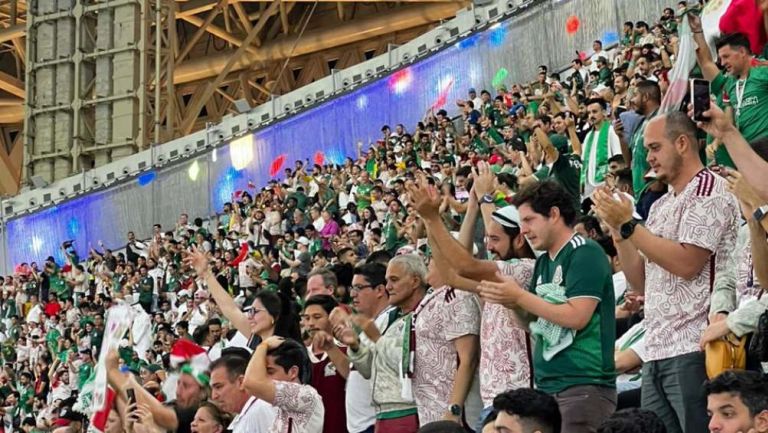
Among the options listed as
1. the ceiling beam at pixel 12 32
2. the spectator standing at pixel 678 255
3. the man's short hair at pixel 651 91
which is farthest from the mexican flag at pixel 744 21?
the ceiling beam at pixel 12 32

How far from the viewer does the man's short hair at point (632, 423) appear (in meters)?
4.50

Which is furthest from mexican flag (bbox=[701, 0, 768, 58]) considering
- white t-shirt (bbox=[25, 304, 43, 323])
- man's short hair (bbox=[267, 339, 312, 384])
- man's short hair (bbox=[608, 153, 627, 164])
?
white t-shirt (bbox=[25, 304, 43, 323])

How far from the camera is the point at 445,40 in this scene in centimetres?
2400

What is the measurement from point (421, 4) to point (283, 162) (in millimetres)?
11071

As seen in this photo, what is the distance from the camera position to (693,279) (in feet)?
17.0

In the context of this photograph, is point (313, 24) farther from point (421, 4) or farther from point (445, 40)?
point (445, 40)

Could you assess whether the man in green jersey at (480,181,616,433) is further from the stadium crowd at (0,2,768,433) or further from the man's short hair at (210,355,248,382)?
the man's short hair at (210,355,248,382)

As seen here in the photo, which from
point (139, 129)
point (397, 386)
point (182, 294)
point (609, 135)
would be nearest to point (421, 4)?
point (139, 129)

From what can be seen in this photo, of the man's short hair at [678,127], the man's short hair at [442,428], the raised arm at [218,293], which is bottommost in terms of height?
the raised arm at [218,293]

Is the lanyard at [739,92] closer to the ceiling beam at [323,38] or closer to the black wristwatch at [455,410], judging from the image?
the black wristwatch at [455,410]

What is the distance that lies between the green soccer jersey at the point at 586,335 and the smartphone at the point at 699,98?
655mm

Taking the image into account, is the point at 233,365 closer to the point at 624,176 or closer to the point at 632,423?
the point at 632,423

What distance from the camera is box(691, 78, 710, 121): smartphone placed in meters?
4.96

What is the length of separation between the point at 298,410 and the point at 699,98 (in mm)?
2234
